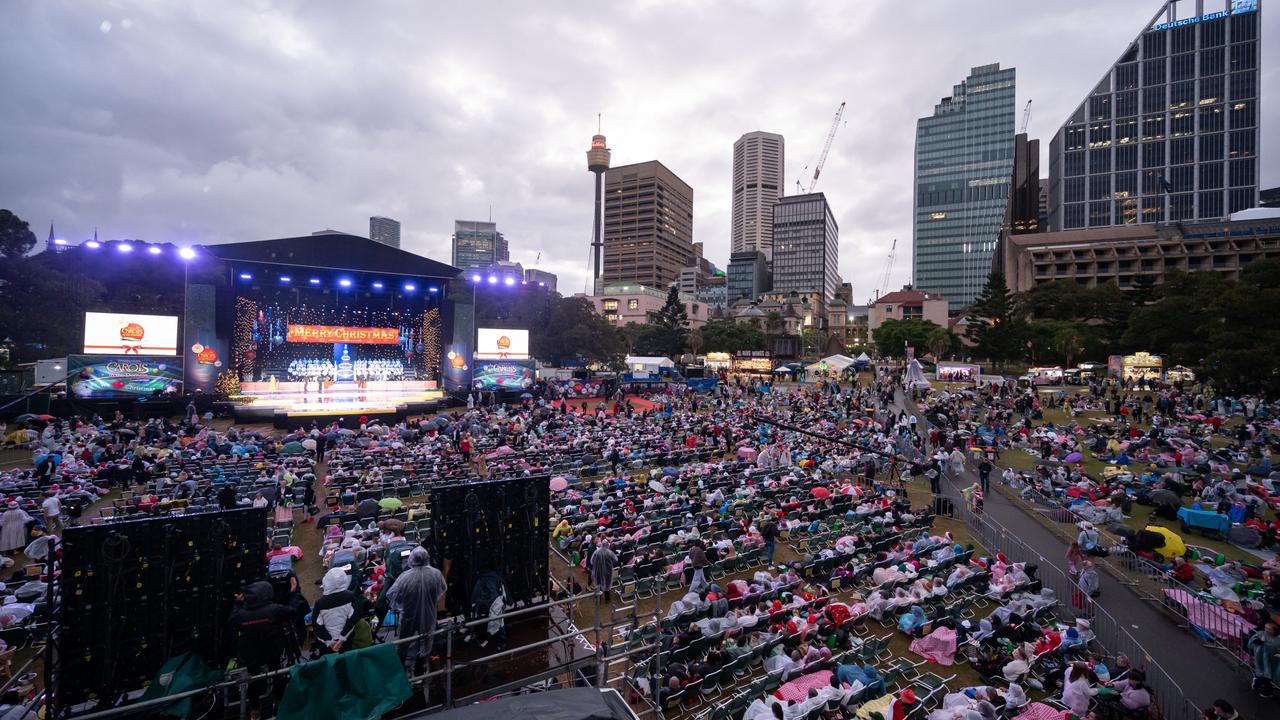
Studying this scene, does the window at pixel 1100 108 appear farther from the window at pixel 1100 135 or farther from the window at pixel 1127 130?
the window at pixel 1127 130

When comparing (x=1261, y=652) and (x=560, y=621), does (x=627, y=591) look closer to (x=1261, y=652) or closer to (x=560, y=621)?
(x=560, y=621)

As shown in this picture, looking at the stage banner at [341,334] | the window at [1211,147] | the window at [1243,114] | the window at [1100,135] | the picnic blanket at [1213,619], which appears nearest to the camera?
the picnic blanket at [1213,619]

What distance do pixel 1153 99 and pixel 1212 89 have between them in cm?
740

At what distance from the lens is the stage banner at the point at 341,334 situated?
3431 cm

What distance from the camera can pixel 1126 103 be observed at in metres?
92.0

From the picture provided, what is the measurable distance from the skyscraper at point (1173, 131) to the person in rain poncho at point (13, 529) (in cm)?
12472

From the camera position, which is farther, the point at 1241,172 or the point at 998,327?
the point at 1241,172

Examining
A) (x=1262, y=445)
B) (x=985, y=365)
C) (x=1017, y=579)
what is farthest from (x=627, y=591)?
(x=985, y=365)

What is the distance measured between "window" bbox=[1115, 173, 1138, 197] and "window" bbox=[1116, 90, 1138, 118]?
36.0 feet

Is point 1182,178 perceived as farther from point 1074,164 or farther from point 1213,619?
point 1213,619

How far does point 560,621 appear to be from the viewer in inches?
275

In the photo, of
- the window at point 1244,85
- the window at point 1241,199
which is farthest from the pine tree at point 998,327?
the window at point 1244,85

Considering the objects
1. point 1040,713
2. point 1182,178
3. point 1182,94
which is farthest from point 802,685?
point 1182,94

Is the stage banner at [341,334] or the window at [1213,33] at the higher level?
the window at [1213,33]
